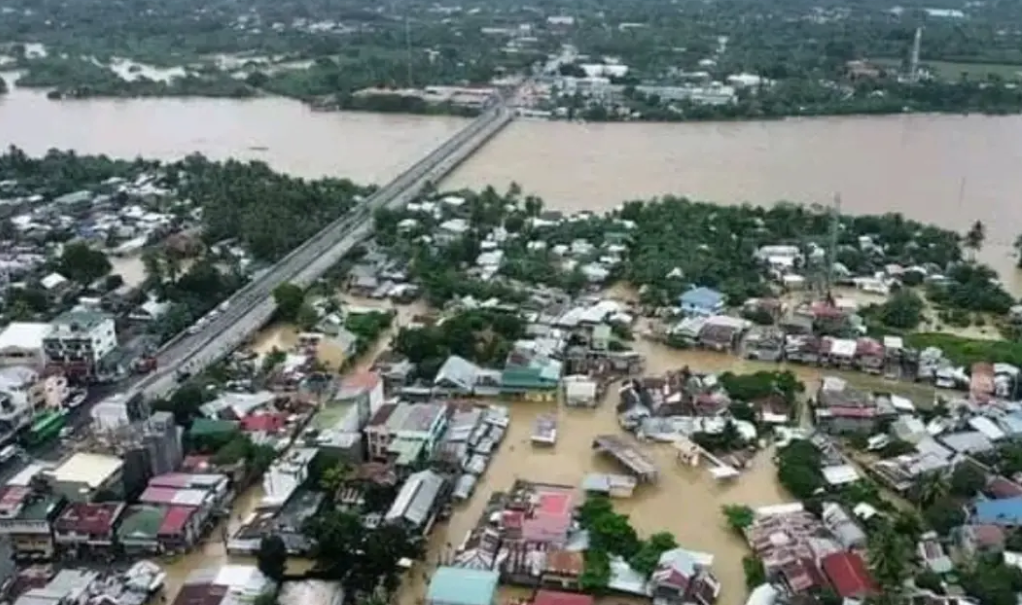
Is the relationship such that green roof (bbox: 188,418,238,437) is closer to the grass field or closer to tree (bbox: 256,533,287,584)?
tree (bbox: 256,533,287,584)

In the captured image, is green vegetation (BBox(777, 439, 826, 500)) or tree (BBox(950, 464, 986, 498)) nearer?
tree (BBox(950, 464, 986, 498))

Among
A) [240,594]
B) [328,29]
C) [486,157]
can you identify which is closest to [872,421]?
[240,594]

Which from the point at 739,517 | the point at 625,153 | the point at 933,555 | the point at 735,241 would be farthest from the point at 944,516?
the point at 625,153

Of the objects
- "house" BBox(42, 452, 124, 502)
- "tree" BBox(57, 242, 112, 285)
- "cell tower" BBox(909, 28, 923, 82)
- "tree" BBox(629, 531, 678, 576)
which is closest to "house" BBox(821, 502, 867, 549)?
"tree" BBox(629, 531, 678, 576)

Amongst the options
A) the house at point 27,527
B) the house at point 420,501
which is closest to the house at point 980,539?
the house at point 420,501

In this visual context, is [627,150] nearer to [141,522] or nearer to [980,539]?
[980,539]

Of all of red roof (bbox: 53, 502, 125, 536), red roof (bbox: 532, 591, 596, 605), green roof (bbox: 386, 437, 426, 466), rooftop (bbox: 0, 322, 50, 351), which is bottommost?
red roof (bbox: 532, 591, 596, 605)

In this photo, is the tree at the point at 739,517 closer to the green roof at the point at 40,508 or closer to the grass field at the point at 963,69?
the green roof at the point at 40,508
